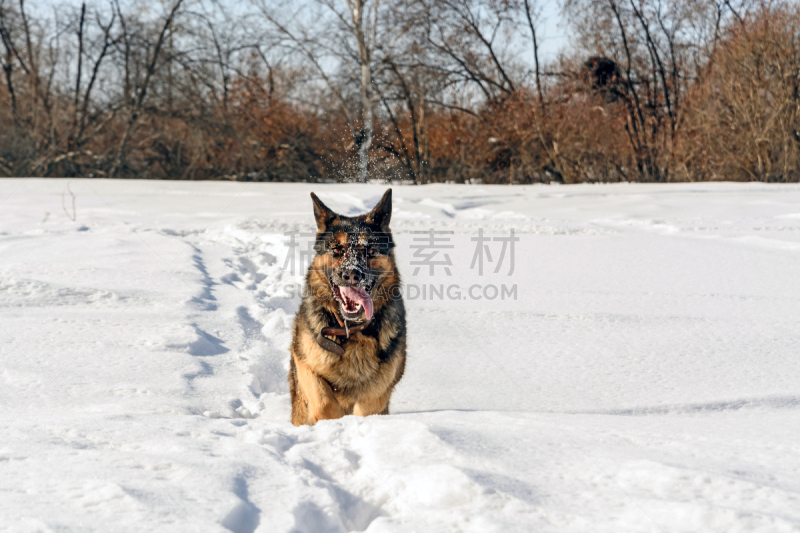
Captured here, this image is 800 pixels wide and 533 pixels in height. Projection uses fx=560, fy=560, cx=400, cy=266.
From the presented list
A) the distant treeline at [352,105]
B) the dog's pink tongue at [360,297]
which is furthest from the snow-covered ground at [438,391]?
the distant treeline at [352,105]

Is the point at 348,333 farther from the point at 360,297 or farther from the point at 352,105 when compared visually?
the point at 352,105

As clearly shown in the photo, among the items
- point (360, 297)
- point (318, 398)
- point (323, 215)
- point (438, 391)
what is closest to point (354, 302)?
point (360, 297)

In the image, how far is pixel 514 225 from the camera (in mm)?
9367

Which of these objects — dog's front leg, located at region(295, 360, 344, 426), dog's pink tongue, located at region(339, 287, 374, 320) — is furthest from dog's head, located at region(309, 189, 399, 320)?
dog's front leg, located at region(295, 360, 344, 426)

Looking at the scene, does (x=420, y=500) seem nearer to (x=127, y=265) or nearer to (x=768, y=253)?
(x=127, y=265)

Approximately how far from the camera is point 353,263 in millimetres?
3350

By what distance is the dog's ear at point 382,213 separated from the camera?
3877mm

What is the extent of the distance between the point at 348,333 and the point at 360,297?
0.76ft

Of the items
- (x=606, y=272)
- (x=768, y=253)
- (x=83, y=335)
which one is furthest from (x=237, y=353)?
(x=768, y=253)

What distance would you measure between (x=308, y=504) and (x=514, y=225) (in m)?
7.90

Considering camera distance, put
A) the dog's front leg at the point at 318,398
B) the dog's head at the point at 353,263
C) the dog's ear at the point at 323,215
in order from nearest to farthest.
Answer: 1. the dog's front leg at the point at 318,398
2. the dog's head at the point at 353,263
3. the dog's ear at the point at 323,215

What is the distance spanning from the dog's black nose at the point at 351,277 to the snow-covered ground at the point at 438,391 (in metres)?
0.89

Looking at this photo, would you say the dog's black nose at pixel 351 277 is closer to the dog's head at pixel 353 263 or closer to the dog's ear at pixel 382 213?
the dog's head at pixel 353 263

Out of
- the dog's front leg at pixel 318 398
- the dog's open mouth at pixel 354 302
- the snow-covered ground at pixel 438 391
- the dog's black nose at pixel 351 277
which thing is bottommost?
the dog's front leg at pixel 318 398
